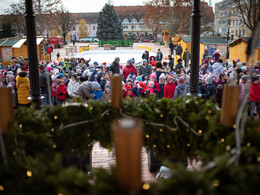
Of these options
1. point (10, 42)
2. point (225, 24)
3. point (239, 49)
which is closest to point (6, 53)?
point (10, 42)

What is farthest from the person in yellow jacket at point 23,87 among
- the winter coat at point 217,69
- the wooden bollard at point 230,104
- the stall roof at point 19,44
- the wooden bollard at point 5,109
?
the stall roof at point 19,44

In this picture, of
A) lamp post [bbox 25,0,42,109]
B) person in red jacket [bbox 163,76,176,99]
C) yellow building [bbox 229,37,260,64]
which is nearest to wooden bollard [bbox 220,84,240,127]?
lamp post [bbox 25,0,42,109]

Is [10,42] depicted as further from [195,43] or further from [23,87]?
[195,43]

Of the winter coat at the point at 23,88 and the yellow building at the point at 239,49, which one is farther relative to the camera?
the yellow building at the point at 239,49

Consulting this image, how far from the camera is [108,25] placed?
45750 millimetres

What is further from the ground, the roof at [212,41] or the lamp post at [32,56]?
the roof at [212,41]

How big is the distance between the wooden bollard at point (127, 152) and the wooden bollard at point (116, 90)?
3.61ft

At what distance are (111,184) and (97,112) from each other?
116cm

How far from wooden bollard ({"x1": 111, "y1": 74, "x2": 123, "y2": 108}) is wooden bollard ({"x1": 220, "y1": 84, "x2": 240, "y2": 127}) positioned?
97 cm

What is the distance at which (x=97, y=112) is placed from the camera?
2502mm

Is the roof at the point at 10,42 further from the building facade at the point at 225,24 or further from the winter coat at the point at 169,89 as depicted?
the building facade at the point at 225,24

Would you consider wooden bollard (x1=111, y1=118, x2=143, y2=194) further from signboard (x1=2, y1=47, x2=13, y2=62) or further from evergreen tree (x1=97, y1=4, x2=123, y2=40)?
evergreen tree (x1=97, y1=4, x2=123, y2=40)

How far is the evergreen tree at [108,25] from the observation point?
45.8 m

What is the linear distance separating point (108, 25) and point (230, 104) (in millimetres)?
46119
